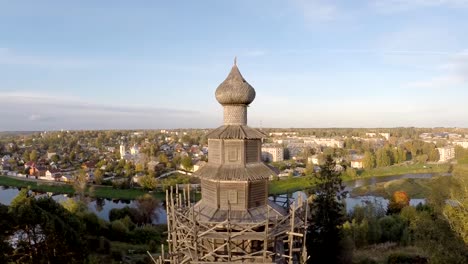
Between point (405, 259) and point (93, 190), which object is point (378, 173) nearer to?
point (93, 190)

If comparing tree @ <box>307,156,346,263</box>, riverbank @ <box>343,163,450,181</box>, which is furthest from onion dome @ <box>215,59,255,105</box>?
riverbank @ <box>343,163,450,181</box>

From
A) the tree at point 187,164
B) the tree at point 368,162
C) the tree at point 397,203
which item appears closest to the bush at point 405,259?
the tree at point 397,203

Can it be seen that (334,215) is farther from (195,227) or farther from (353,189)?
(353,189)

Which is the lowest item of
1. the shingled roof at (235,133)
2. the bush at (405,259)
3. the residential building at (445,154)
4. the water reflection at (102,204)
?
the water reflection at (102,204)

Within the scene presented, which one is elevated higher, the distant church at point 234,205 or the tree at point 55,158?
the distant church at point 234,205

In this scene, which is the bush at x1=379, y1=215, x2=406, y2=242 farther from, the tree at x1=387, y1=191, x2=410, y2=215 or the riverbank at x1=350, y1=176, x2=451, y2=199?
the riverbank at x1=350, y1=176, x2=451, y2=199

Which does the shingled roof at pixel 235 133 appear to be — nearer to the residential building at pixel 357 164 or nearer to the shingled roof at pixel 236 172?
the shingled roof at pixel 236 172

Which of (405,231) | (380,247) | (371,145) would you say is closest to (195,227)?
(380,247)

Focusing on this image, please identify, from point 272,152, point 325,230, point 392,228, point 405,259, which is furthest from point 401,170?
point 325,230
